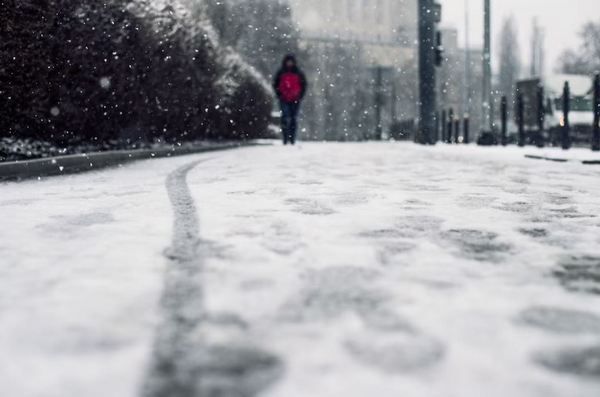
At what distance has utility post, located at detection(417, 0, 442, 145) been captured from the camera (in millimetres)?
17500

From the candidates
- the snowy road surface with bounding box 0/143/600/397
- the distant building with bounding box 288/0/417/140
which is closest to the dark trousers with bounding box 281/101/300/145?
the snowy road surface with bounding box 0/143/600/397

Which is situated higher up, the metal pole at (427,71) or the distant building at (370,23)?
the distant building at (370,23)

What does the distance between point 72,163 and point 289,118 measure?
306 inches

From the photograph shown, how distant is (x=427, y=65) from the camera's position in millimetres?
17844

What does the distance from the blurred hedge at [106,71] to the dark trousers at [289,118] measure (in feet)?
4.63

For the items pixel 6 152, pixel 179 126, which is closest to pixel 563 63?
pixel 179 126

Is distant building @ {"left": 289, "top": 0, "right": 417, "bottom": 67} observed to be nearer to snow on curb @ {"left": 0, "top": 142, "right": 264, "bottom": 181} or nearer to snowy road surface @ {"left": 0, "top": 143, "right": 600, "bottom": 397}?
snow on curb @ {"left": 0, "top": 142, "right": 264, "bottom": 181}

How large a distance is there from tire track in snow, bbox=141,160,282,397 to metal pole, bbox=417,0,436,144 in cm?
1581

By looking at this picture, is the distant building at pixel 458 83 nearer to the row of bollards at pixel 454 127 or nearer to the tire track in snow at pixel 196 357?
the row of bollards at pixel 454 127

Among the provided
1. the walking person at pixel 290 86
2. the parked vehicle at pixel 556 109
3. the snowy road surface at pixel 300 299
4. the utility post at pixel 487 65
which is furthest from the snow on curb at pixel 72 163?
the parked vehicle at pixel 556 109

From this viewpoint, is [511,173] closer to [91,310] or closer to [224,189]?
[224,189]

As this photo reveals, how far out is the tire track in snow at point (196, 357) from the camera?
1666 mm

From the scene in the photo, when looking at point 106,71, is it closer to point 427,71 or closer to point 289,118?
point 289,118

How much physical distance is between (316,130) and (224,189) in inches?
1648
